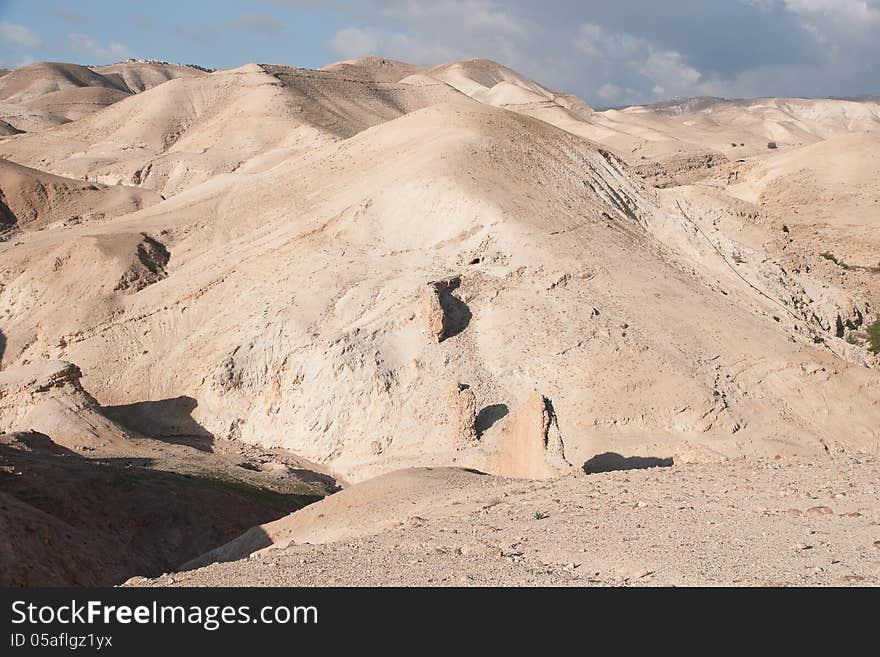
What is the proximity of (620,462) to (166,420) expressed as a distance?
36.2 feet

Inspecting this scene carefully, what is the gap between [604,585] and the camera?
6.95 meters

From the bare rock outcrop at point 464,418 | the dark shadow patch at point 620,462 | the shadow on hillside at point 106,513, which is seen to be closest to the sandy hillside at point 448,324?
the bare rock outcrop at point 464,418

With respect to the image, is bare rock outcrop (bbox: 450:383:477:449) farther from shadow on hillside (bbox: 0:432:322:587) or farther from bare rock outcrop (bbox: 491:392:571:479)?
shadow on hillside (bbox: 0:432:322:587)

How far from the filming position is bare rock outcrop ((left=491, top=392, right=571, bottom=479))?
14617 millimetres

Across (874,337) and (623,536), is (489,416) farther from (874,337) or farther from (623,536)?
(874,337)

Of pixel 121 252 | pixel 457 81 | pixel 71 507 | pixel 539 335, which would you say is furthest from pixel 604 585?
pixel 457 81

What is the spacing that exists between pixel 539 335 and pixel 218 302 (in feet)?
28.2

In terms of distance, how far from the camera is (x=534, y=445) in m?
15.1

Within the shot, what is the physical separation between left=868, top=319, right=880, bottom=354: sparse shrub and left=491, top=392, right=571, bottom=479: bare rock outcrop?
49.3 feet

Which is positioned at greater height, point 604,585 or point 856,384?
point 856,384

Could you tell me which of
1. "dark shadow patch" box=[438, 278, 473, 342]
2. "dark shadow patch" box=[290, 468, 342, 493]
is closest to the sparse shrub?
"dark shadow patch" box=[438, 278, 473, 342]

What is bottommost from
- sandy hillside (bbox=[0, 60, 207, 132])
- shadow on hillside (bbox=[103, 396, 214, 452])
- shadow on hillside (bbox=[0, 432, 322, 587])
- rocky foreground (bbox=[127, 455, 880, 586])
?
shadow on hillside (bbox=[0, 432, 322, 587])

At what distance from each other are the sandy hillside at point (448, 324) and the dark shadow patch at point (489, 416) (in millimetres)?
62

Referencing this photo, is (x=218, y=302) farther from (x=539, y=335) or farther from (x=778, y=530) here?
(x=778, y=530)
